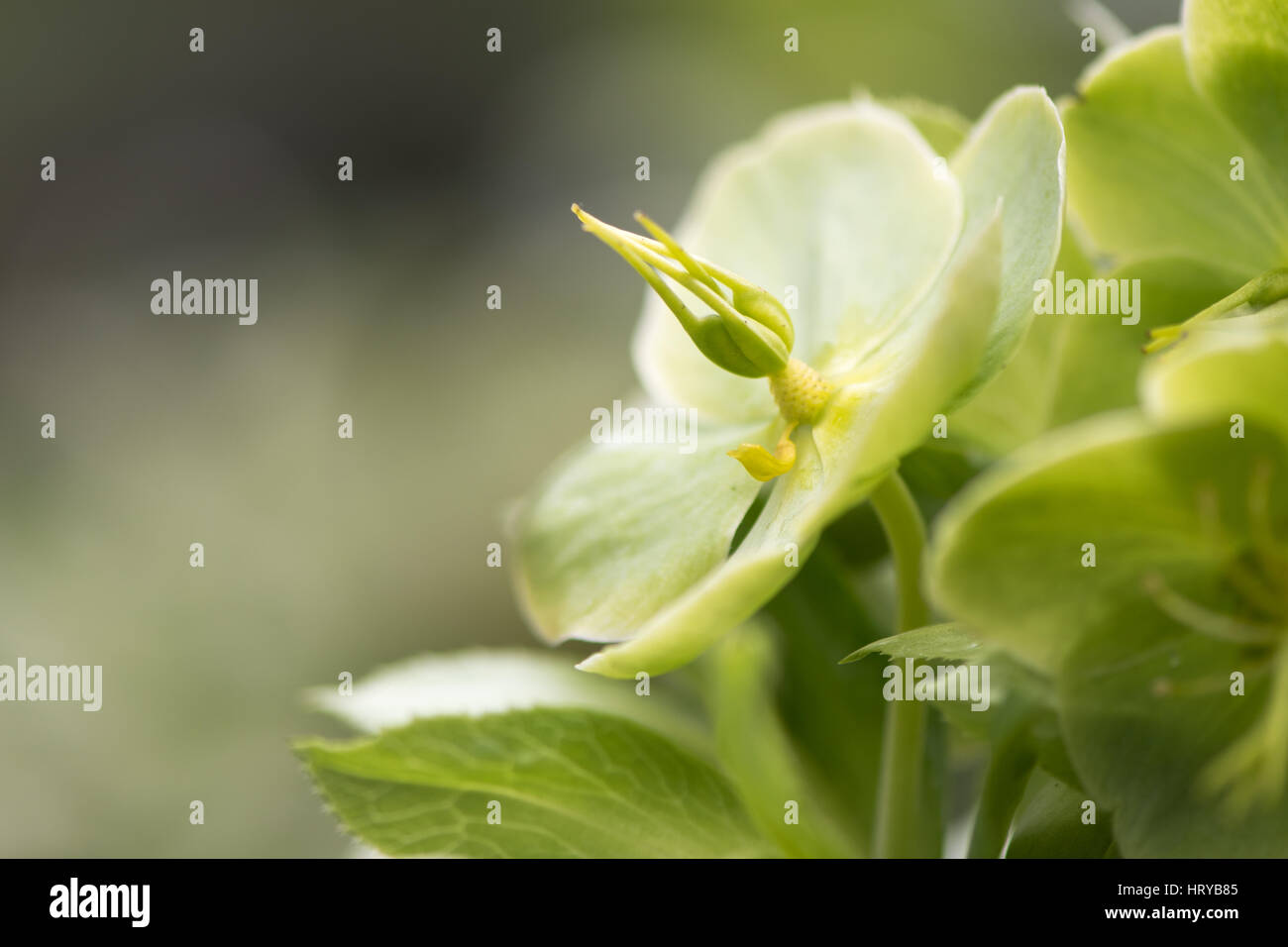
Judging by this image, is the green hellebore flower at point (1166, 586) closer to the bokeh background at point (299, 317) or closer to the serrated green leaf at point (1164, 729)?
the serrated green leaf at point (1164, 729)

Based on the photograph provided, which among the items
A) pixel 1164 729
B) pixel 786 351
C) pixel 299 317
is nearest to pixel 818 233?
pixel 786 351

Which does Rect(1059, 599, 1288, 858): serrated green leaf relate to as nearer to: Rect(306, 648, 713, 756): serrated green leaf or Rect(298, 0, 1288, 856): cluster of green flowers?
Rect(298, 0, 1288, 856): cluster of green flowers

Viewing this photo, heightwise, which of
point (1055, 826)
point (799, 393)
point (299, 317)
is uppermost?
point (299, 317)

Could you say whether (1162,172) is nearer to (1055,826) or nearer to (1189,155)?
(1189,155)

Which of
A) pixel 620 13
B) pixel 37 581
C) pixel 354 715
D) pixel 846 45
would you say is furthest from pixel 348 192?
pixel 354 715

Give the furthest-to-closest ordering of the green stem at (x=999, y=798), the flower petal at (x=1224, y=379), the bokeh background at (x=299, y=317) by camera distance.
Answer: the bokeh background at (x=299, y=317)
the green stem at (x=999, y=798)
the flower petal at (x=1224, y=379)

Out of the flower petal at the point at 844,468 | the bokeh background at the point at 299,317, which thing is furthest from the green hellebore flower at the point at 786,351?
the bokeh background at the point at 299,317
